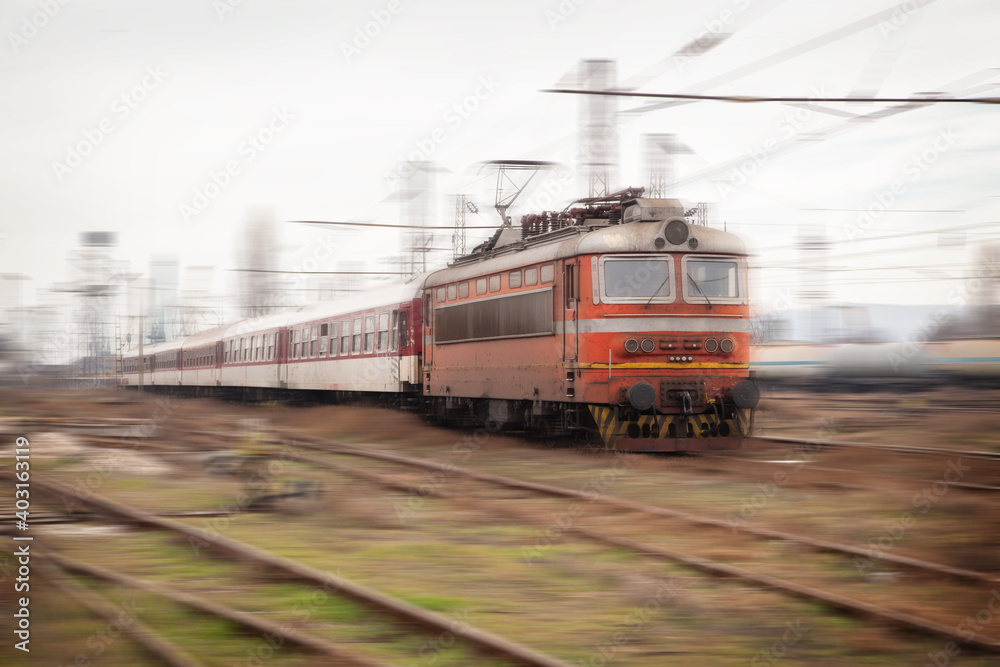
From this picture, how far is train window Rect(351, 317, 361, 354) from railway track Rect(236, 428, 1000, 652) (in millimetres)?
11610

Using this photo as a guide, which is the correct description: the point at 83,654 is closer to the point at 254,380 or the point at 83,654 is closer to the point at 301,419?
the point at 301,419

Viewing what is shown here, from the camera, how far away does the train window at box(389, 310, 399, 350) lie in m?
22.5

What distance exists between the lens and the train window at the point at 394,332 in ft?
73.8

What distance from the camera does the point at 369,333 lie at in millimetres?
24578

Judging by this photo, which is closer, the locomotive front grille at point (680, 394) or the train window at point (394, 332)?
the locomotive front grille at point (680, 394)

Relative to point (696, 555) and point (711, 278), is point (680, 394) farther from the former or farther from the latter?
point (696, 555)

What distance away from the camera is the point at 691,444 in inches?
567

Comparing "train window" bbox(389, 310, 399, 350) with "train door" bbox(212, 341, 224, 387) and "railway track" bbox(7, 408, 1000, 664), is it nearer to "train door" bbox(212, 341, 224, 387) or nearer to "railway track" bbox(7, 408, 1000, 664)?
"railway track" bbox(7, 408, 1000, 664)

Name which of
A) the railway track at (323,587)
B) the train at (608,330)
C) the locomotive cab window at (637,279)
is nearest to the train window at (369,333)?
the train at (608,330)

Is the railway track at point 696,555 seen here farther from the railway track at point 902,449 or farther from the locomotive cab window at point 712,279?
the railway track at point 902,449

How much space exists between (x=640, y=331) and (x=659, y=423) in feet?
4.43

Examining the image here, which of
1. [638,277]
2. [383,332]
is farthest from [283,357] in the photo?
[638,277]

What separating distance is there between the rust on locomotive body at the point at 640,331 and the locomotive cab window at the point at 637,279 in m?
0.01

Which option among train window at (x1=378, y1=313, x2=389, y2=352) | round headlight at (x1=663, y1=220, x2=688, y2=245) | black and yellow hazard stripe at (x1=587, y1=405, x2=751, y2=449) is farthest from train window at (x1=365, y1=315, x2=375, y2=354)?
round headlight at (x1=663, y1=220, x2=688, y2=245)
